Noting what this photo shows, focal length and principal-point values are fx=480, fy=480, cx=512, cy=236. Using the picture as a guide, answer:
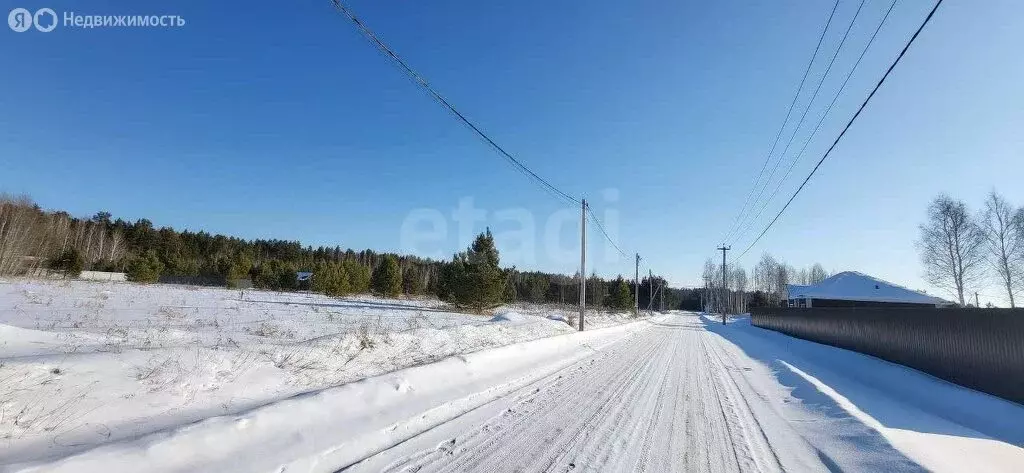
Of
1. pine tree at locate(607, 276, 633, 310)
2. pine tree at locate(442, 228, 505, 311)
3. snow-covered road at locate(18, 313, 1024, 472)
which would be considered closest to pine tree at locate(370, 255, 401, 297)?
pine tree at locate(442, 228, 505, 311)

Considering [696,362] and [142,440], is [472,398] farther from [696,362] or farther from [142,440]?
[696,362]

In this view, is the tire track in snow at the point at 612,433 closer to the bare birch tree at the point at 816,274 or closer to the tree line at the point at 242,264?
the tree line at the point at 242,264

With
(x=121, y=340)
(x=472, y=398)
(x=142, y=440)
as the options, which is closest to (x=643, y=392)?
(x=472, y=398)

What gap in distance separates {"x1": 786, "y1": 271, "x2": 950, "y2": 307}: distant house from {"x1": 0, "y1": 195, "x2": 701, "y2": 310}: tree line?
58.5 ft

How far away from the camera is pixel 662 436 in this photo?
5.55m

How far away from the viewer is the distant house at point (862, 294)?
133 feet

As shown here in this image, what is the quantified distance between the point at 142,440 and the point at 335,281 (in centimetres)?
4850

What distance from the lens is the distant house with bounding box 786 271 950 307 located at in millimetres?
40438

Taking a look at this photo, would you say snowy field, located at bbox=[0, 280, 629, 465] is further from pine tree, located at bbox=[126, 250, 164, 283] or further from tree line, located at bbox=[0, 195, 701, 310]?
pine tree, located at bbox=[126, 250, 164, 283]

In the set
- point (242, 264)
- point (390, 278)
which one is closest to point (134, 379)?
point (390, 278)

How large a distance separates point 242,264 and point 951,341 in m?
77.5

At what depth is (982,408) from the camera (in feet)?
26.0

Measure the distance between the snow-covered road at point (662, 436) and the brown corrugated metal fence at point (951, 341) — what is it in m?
0.55

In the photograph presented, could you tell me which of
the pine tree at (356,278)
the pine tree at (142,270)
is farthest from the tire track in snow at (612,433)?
the pine tree at (142,270)
